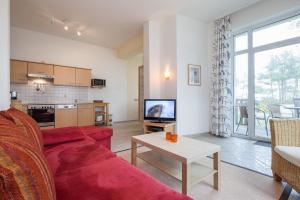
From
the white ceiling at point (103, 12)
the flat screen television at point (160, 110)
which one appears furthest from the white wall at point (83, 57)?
the flat screen television at point (160, 110)

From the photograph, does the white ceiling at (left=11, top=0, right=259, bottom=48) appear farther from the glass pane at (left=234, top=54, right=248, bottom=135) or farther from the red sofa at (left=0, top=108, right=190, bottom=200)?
the red sofa at (left=0, top=108, right=190, bottom=200)

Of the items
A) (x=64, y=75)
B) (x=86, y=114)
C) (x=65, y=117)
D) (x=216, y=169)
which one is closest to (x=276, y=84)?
(x=216, y=169)

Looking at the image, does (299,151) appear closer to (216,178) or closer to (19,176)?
(216,178)

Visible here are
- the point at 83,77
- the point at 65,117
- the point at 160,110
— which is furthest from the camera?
the point at 83,77

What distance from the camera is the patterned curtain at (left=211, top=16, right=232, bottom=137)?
12.7 feet

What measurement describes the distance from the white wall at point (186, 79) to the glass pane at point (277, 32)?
1213 millimetres

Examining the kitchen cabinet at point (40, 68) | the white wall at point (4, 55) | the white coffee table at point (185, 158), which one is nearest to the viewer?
the white coffee table at point (185, 158)

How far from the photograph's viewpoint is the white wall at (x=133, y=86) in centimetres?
666

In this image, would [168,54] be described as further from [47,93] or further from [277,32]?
[47,93]

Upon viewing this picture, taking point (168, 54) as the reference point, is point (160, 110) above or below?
below

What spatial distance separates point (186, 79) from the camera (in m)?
3.99

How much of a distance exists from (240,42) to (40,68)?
540 cm

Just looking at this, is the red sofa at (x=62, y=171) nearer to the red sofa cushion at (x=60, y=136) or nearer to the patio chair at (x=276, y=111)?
the red sofa cushion at (x=60, y=136)

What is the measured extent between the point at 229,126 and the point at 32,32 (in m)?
6.04
